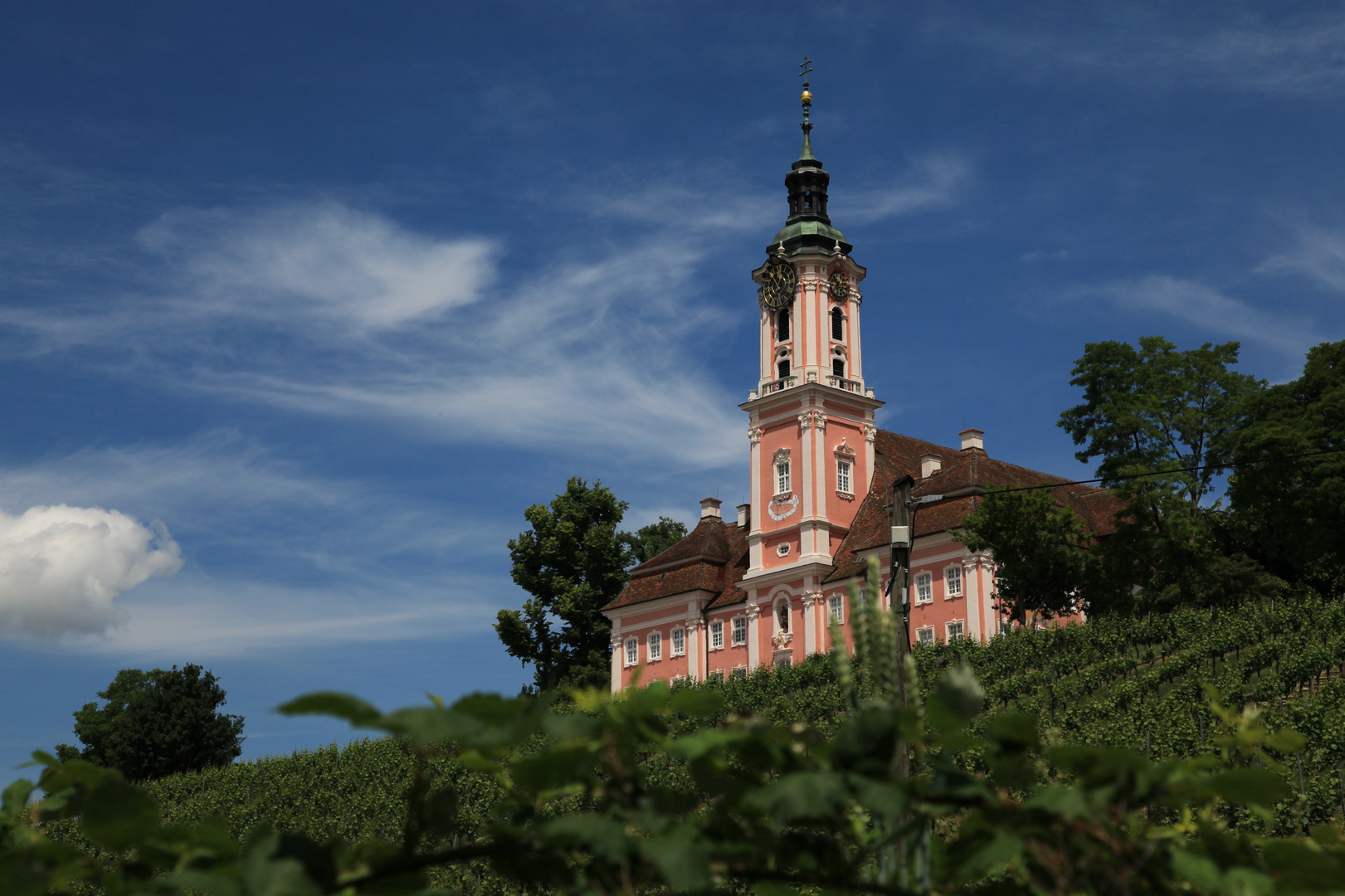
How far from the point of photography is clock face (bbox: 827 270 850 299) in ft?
200

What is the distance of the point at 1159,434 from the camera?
47.5m

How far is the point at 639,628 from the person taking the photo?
62469mm

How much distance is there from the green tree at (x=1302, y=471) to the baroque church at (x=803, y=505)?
11.1 meters

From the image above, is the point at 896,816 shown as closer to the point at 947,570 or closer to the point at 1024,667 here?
the point at 1024,667

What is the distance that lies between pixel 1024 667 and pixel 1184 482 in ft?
43.3

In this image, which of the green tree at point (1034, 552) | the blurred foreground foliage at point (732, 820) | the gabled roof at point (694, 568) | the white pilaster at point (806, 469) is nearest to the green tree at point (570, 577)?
the gabled roof at point (694, 568)

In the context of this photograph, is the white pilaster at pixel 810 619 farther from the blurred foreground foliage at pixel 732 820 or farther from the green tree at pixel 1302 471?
the blurred foreground foliage at pixel 732 820

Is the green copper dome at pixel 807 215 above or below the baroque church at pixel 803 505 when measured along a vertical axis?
above

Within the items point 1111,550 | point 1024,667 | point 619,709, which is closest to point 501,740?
point 619,709

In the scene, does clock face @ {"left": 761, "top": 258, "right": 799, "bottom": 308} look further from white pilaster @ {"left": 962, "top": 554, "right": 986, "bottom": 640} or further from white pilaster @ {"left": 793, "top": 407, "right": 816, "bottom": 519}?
white pilaster @ {"left": 962, "top": 554, "right": 986, "bottom": 640}

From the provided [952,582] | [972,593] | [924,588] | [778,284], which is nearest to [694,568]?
[924,588]

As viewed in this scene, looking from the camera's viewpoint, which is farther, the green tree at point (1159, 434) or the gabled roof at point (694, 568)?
the gabled roof at point (694, 568)

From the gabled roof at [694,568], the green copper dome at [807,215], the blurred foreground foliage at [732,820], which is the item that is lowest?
the blurred foreground foliage at [732,820]

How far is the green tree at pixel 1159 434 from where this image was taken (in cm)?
4453
